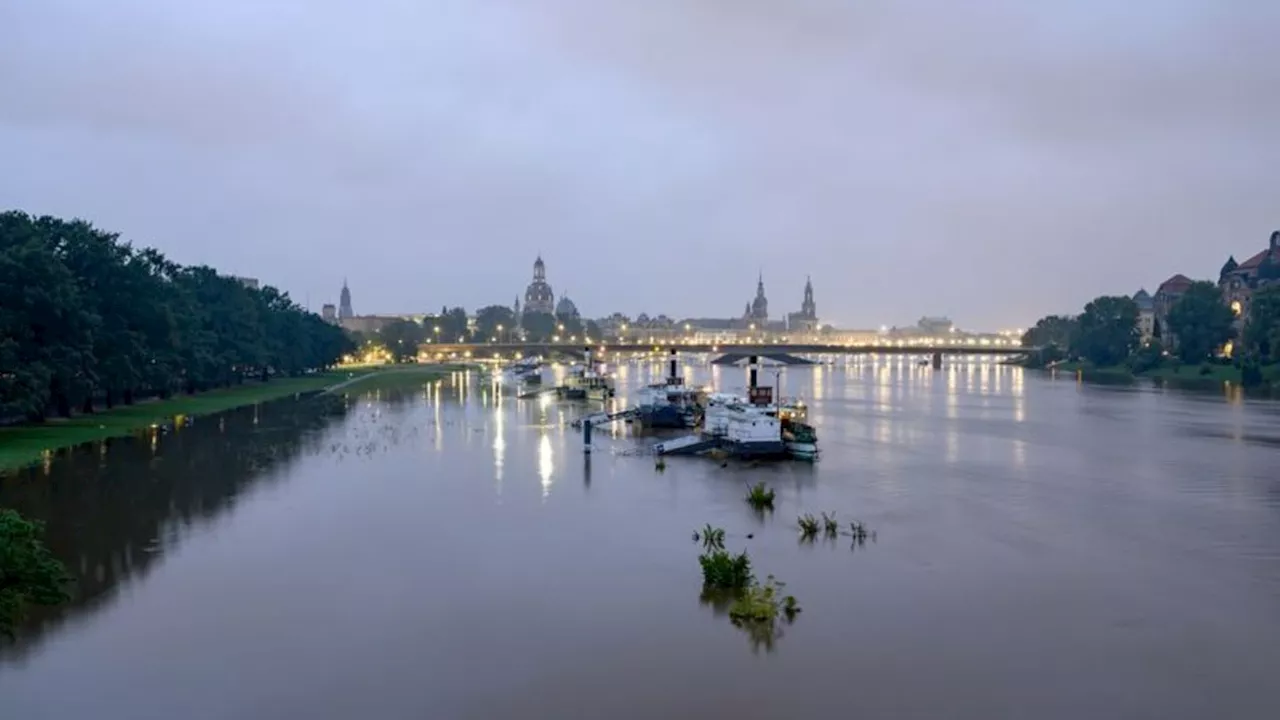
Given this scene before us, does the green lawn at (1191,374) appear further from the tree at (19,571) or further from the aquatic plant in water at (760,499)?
the tree at (19,571)

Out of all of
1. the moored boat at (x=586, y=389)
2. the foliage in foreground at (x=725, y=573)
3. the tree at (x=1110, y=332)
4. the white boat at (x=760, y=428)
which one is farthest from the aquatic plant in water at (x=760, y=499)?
the tree at (x=1110, y=332)

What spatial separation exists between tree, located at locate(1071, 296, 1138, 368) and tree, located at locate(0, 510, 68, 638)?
618ft

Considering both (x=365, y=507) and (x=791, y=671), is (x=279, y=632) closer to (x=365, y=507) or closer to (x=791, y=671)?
(x=791, y=671)

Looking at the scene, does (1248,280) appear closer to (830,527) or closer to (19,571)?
(830,527)

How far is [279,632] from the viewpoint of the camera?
91.1ft

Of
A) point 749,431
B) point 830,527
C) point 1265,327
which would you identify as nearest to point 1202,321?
point 1265,327

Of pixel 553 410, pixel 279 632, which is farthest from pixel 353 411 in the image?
pixel 279 632

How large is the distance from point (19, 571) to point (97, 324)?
5232 centimetres

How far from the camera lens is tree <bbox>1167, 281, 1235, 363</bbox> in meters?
159

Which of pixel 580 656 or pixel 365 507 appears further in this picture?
pixel 365 507

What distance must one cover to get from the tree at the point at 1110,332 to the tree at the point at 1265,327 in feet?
134

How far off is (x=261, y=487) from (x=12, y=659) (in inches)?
1111

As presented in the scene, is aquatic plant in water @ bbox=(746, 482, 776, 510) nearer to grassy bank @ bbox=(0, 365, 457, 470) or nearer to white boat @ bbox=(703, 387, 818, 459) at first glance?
white boat @ bbox=(703, 387, 818, 459)

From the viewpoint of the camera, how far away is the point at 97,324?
234ft
